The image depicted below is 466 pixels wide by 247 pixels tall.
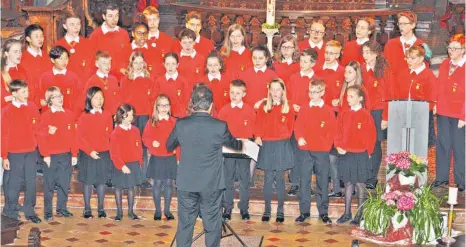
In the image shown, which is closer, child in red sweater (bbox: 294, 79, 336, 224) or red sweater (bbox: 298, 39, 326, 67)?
child in red sweater (bbox: 294, 79, 336, 224)

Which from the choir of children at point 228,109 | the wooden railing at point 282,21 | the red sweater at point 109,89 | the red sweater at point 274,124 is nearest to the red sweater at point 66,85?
the choir of children at point 228,109

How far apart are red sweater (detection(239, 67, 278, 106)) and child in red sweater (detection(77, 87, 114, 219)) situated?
1.59 meters

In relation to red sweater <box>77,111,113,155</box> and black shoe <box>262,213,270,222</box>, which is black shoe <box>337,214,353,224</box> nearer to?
black shoe <box>262,213,270,222</box>

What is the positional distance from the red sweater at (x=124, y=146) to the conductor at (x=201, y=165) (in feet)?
6.13

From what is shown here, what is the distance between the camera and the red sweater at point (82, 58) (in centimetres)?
1370

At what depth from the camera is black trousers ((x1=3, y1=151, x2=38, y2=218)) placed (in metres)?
12.7

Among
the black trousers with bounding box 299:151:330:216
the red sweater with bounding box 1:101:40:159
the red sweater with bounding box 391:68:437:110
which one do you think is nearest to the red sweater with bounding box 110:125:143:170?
the red sweater with bounding box 1:101:40:159

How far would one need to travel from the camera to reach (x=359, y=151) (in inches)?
502

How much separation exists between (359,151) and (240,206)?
1.47 m

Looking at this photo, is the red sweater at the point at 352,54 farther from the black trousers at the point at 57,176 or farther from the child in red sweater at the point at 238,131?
the black trousers at the point at 57,176

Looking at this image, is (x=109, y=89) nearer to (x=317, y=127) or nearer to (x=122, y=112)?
(x=122, y=112)

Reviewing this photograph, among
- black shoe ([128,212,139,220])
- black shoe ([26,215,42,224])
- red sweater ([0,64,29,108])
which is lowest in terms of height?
black shoe ([26,215,42,224])

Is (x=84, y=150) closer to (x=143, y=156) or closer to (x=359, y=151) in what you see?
(x=143, y=156)

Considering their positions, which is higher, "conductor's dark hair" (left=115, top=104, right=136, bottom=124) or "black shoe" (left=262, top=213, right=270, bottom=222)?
"conductor's dark hair" (left=115, top=104, right=136, bottom=124)
